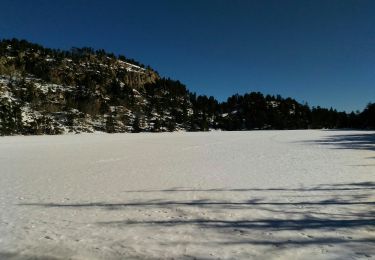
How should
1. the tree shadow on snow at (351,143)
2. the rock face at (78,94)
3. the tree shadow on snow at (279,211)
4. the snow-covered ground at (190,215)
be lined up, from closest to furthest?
1. the snow-covered ground at (190,215)
2. the tree shadow on snow at (279,211)
3. the tree shadow on snow at (351,143)
4. the rock face at (78,94)

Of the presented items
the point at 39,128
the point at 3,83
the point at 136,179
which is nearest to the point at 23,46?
the point at 3,83

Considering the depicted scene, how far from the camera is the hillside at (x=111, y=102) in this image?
11969 cm

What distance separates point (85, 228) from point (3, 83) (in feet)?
464

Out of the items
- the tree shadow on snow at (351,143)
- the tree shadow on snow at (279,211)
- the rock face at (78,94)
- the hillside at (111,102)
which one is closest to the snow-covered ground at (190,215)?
the tree shadow on snow at (279,211)

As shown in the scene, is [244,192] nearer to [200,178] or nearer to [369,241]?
[200,178]

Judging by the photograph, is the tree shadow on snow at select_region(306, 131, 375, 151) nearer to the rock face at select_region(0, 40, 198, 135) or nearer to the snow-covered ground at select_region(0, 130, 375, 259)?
the snow-covered ground at select_region(0, 130, 375, 259)

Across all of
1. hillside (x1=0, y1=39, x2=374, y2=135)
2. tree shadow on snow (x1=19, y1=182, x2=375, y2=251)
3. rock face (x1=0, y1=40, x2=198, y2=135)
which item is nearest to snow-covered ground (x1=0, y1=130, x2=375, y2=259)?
tree shadow on snow (x1=19, y1=182, x2=375, y2=251)

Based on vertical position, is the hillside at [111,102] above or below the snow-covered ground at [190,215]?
above

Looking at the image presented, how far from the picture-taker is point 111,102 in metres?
146

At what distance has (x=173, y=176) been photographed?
48.2 ft

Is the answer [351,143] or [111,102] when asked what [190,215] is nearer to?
[351,143]

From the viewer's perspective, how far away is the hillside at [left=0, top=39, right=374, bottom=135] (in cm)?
11969

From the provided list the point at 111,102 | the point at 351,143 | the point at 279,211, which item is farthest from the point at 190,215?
the point at 111,102

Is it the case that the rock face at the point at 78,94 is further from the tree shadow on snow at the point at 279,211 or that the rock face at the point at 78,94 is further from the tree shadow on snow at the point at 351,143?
the tree shadow on snow at the point at 279,211
